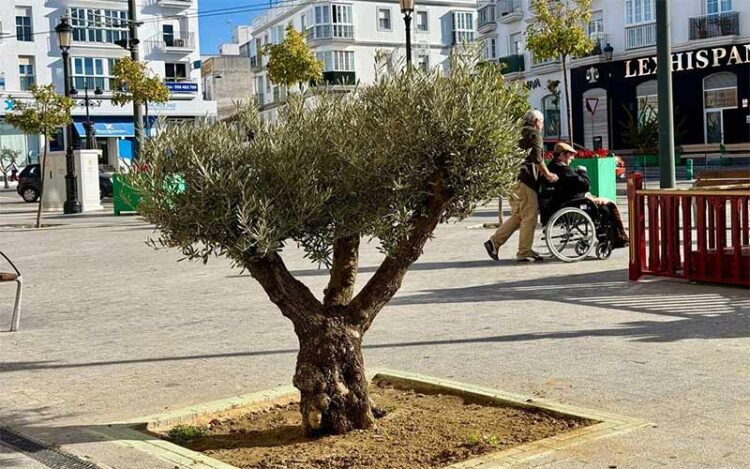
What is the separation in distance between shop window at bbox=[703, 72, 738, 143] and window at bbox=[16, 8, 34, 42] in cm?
3998

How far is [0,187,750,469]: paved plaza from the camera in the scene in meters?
4.84

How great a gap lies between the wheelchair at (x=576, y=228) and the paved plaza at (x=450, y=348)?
0.31 meters

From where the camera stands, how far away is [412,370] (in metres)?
6.32

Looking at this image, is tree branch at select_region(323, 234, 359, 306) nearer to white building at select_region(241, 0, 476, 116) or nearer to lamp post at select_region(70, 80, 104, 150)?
lamp post at select_region(70, 80, 104, 150)

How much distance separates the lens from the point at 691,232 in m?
9.59

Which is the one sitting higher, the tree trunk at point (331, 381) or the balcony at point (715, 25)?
the balcony at point (715, 25)

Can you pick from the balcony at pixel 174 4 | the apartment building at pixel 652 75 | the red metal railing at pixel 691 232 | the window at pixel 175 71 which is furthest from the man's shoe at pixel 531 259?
the balcony at pixel 174 4

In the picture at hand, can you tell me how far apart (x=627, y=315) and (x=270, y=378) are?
3.18 m

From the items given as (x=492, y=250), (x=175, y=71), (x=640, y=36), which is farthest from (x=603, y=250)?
(x=175, y=71)

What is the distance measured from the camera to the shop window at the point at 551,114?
54000mm

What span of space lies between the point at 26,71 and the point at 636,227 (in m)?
58.1

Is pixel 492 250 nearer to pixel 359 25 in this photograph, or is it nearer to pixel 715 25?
pixel 715 25

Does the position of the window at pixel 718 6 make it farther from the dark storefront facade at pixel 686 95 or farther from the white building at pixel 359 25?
the white building at pixel 359 25

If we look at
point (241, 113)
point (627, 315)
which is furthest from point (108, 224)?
point (241, 113)
